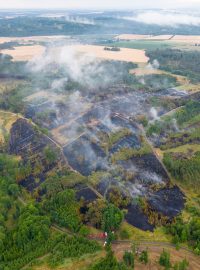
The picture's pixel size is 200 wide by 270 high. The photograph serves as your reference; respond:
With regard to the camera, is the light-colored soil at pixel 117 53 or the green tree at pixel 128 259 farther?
the light-colored soil at pixel 117 53

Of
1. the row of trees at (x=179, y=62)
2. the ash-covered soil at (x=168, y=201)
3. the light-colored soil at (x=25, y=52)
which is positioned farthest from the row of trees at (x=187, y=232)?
the light-colored soil at (x=25, y=52)

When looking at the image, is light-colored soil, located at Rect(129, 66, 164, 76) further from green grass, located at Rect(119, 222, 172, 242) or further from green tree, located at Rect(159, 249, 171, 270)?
green tree, located at Rect(159, 249, 171, 270)

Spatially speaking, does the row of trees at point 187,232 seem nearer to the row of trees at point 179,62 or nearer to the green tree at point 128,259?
the green tree at point 128,259

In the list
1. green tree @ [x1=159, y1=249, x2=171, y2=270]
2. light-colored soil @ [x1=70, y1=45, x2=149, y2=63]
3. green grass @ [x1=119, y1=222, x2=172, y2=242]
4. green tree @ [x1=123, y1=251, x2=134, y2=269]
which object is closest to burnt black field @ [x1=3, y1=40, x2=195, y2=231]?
green grass @ [x1=119, y1=222, x2=172, y2=242]

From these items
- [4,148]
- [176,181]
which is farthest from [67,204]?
[4,148]

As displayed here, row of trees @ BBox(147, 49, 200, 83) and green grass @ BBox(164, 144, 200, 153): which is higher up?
row of trees @ BBox(147, 49, 200, 83)

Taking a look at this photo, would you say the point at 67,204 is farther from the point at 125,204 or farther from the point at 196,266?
the point at 196,266

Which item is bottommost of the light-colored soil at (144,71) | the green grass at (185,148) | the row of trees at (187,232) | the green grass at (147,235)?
the green grass at (147,235)
